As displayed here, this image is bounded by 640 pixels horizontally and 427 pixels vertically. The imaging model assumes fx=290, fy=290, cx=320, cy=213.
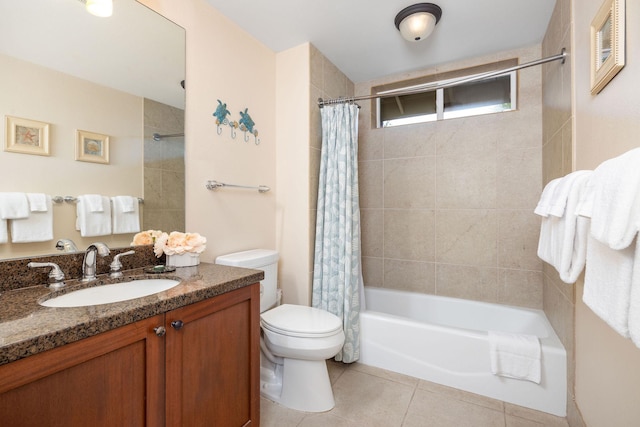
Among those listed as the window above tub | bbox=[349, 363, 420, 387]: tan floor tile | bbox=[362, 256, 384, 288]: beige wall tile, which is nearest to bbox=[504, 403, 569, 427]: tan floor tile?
bbox=[349, 363, 420, 387]: tan floor tile

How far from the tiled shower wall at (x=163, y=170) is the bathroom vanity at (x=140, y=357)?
0.39m

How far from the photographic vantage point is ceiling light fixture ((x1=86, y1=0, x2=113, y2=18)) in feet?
4.09

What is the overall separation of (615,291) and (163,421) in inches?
50.7

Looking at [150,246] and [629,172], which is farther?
[150,246]

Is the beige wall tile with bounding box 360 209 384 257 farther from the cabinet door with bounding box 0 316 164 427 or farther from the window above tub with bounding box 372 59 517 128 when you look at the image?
the cabinet door with bounding box 0 316 164 427

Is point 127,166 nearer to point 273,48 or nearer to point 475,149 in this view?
point 273,48

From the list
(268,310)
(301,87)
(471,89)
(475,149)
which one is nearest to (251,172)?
(301,87)

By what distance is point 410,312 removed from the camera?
257cm

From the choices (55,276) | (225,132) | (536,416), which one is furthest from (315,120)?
(536,416)

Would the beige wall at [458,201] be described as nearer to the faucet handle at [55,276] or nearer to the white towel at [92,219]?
the white towel at [92,219]

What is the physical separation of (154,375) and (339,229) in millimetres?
1418

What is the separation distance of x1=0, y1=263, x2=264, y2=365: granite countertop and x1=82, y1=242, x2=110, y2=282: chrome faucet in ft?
0.13

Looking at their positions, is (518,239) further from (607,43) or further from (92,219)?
(92,219)

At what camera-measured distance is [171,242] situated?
1381 mm
